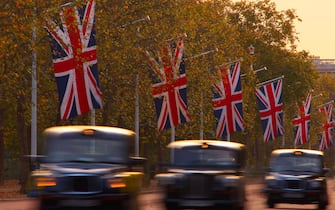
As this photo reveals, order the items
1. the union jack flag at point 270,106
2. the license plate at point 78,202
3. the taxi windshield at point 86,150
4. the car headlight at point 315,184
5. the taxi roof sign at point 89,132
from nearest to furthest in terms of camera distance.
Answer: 1. the license plate at point 78,202
2. the taxi windshield at point 86,150
3. the taxi roof sign at point 89,132
4. the car headlight at point 315,184
5. the union jack flag at point 270,106

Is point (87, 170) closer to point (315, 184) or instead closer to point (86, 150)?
point (86, 150)

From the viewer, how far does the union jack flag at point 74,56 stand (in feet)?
139

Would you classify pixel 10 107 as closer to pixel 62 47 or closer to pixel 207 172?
pixel 62 47

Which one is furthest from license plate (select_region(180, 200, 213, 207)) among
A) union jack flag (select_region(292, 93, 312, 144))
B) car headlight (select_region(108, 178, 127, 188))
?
union jack flag (select_region(292, 93, 312, 144))

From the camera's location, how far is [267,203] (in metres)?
37.4

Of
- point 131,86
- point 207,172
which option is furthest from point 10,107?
point 207,172

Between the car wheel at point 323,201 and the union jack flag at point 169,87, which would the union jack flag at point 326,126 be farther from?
the car wheel at point 323,201

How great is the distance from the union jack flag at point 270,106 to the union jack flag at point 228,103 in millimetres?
9213

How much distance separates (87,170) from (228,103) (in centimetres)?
4537

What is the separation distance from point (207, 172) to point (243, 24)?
7254cm

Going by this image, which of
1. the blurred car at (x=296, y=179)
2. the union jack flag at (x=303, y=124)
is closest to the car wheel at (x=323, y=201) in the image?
the blurred car at (x=296, y=179)

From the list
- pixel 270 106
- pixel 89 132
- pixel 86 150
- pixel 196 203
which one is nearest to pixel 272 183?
pixel 196 203

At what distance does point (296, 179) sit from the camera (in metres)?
36.7

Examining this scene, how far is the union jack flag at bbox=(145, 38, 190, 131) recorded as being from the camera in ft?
182
